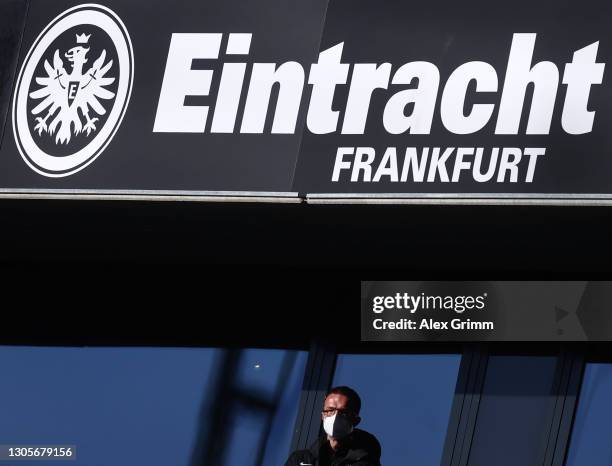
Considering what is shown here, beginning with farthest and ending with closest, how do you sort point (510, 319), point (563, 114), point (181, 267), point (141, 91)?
point (181, 267)
point (510, 319)
point (141, 91)
point (563, 114)

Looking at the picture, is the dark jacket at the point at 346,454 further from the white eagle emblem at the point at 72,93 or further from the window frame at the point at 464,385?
the white eagle emblem at the point at 72,93

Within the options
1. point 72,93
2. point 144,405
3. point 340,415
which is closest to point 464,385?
point 144,405

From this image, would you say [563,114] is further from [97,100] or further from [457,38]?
[97,100]

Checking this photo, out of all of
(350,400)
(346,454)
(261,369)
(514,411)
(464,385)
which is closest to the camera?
(346,454)

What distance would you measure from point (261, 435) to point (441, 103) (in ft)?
11.3

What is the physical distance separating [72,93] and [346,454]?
12.2ft

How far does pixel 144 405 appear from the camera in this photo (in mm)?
12031

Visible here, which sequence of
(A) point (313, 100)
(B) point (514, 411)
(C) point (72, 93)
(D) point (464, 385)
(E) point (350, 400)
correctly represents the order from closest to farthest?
1. (E) point (350, 400)
2. (A) point (313, 100)
3. (C) point (72, 93)
4. (B) point (514, 411)
5. (D) point (464, 385)

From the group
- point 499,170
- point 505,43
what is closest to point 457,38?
point 505,43

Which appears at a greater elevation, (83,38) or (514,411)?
(83,38)

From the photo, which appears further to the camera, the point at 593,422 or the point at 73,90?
the point at 593,422

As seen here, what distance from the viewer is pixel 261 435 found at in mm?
11828

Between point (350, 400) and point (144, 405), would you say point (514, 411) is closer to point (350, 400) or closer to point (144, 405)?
point (350, 400)

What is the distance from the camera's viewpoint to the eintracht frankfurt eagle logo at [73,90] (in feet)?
34.7
